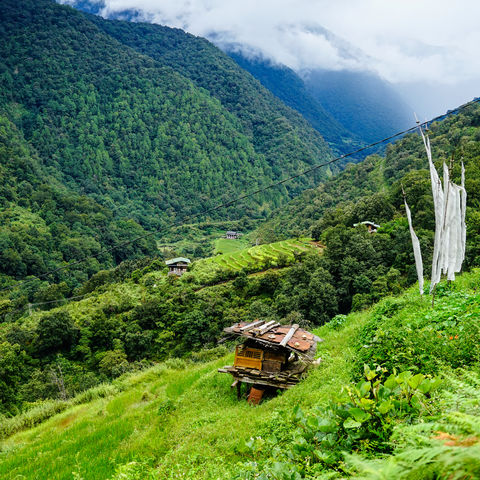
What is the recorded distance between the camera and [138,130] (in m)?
156

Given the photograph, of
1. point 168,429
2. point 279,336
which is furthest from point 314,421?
point 279,336

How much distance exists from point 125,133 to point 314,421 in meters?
167

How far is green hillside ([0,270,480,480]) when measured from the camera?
181cm

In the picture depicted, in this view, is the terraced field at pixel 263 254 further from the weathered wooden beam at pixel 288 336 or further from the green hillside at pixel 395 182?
the weathered wooden beam at pixel 288 336

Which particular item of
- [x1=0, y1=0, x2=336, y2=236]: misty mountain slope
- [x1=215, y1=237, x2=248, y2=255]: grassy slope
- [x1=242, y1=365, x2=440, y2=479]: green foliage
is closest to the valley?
[x1=242, y1=365, x2=440, y2=479]: green foliage

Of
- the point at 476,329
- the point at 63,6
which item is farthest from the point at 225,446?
the point at 63,6

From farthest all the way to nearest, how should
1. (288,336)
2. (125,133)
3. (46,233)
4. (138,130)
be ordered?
(138,130), (125,133), (46,233), (288,336)

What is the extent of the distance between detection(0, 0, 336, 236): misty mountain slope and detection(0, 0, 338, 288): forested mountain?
1.59 ft

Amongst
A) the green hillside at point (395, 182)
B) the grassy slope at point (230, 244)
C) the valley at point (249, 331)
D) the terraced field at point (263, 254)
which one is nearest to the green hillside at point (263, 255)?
the terraced field at point (263, 254)

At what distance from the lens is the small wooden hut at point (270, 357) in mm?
8789

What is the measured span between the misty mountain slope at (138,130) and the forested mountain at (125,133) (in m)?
0.48

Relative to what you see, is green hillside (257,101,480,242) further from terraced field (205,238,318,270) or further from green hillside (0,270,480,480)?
green hillside (0,270,480,480)

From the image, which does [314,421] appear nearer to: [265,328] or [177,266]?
[265,328]

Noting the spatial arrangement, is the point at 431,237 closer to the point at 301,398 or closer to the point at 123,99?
the point at 301,398
